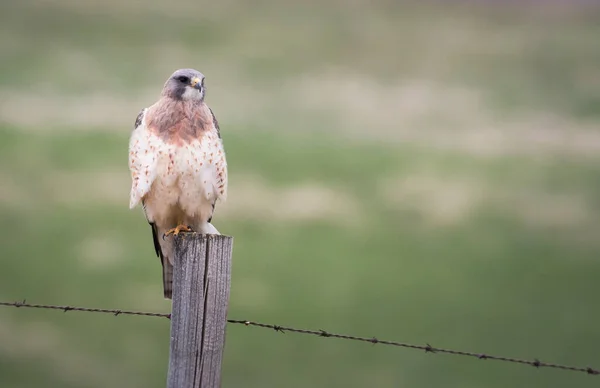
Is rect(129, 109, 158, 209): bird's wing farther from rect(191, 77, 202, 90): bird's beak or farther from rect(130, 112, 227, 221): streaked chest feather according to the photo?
rect(191, 77, 202, 90): bird's beak

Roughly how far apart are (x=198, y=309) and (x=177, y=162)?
4.29 feet

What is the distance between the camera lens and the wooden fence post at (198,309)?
2516 millimetres

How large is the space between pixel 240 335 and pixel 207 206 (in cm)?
1081

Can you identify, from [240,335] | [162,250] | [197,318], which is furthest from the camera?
[240,335]

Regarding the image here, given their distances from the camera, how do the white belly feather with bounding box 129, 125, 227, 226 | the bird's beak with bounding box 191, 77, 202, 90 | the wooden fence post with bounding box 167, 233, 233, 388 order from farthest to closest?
the bird's beak with bounding box 191, 77, 202, 90
the white belly feather with bounding box 129, 125, 227, 226
the wooden fence post with bounding box 167, 233, 233, 388

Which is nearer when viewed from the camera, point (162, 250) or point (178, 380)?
point (178, 380)

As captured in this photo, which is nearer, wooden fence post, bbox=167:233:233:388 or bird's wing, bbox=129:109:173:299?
wooden fence post, bbox=167:233:233:388

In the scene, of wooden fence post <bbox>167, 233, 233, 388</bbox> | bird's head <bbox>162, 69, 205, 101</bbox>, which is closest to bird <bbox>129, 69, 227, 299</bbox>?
bird's head <bbox>162, 69, 205, 101</bbox>

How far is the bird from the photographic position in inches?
146

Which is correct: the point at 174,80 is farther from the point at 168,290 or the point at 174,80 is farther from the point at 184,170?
the point at 168,290

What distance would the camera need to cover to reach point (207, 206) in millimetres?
3863

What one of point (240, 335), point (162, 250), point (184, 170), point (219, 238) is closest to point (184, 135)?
point (184, 170)

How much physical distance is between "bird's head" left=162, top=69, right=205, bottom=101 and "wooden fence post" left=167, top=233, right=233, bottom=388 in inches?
57.8

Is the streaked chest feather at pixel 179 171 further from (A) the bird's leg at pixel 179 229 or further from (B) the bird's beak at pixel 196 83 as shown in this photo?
(B) the bird's beak at pixel 196 83
